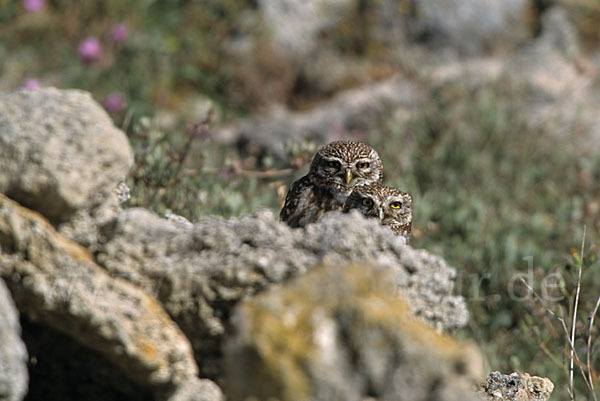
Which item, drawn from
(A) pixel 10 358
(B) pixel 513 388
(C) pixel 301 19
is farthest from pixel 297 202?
(C) pixel 301 19

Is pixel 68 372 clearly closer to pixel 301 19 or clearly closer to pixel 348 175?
pixel 348 175

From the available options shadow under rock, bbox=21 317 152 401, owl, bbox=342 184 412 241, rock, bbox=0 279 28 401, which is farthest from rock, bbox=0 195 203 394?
owl, bbox=342 184 412 241

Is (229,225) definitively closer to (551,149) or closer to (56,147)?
(56,147)

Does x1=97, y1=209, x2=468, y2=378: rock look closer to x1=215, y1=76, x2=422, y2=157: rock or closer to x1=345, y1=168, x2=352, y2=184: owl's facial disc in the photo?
x1=345, y1=168, x2=352, y2=184: owl's facial disc

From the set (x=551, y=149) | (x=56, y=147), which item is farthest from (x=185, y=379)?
(x=551, y=149)

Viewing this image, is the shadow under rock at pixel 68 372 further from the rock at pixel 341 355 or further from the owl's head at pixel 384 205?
the owl's head at pixel 384 205
